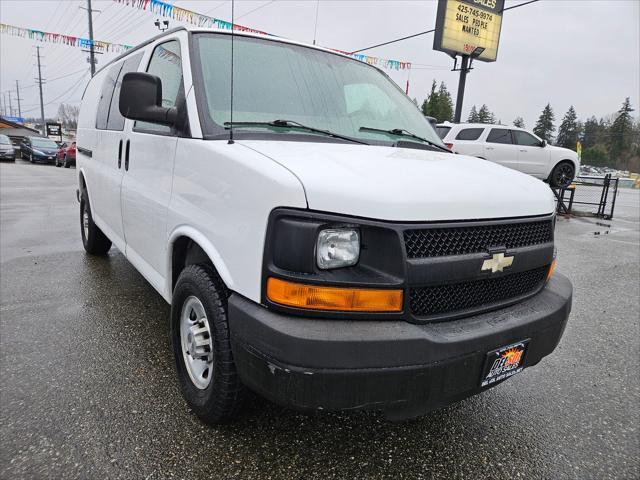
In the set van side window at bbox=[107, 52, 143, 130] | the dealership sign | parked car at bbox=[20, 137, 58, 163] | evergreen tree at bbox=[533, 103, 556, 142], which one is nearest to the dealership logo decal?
van side window at bbox=[107, 52, 143, 130]

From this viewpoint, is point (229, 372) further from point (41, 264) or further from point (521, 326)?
point (41, 264)

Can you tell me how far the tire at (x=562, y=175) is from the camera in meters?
12.8

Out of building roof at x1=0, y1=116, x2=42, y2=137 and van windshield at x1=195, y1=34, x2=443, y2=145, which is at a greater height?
van windshield at x1=195, y1=34, x2=443, y2=145

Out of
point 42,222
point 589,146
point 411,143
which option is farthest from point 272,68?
point 589,146

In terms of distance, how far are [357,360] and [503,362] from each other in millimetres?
746

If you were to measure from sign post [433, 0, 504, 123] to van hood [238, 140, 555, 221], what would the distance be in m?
16.5

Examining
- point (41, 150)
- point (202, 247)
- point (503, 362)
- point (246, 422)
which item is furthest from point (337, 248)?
point (41, 150)

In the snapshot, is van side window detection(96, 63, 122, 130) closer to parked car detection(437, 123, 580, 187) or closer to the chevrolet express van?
the chevrolet express van

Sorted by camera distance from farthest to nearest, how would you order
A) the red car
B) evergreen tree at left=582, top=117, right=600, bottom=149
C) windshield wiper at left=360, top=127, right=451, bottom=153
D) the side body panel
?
evergreen tree at left=582, top=117, right=600, bottom=149
the red car
windshield wiper at left=360, top=127, right=451, bottom=153
the side body panel

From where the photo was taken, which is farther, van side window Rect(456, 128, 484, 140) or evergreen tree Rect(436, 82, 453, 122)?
evergreen tree Rect(436, 82, 453, 122)

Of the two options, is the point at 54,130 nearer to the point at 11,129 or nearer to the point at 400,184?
the point at 11,129

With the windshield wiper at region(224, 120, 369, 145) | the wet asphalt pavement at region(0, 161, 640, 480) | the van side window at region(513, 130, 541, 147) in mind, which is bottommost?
the wet asphalt pavement at region(0, 161, 640, 480)

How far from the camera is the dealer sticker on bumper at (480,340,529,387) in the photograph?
1.80 metres

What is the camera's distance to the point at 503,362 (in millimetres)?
1877
